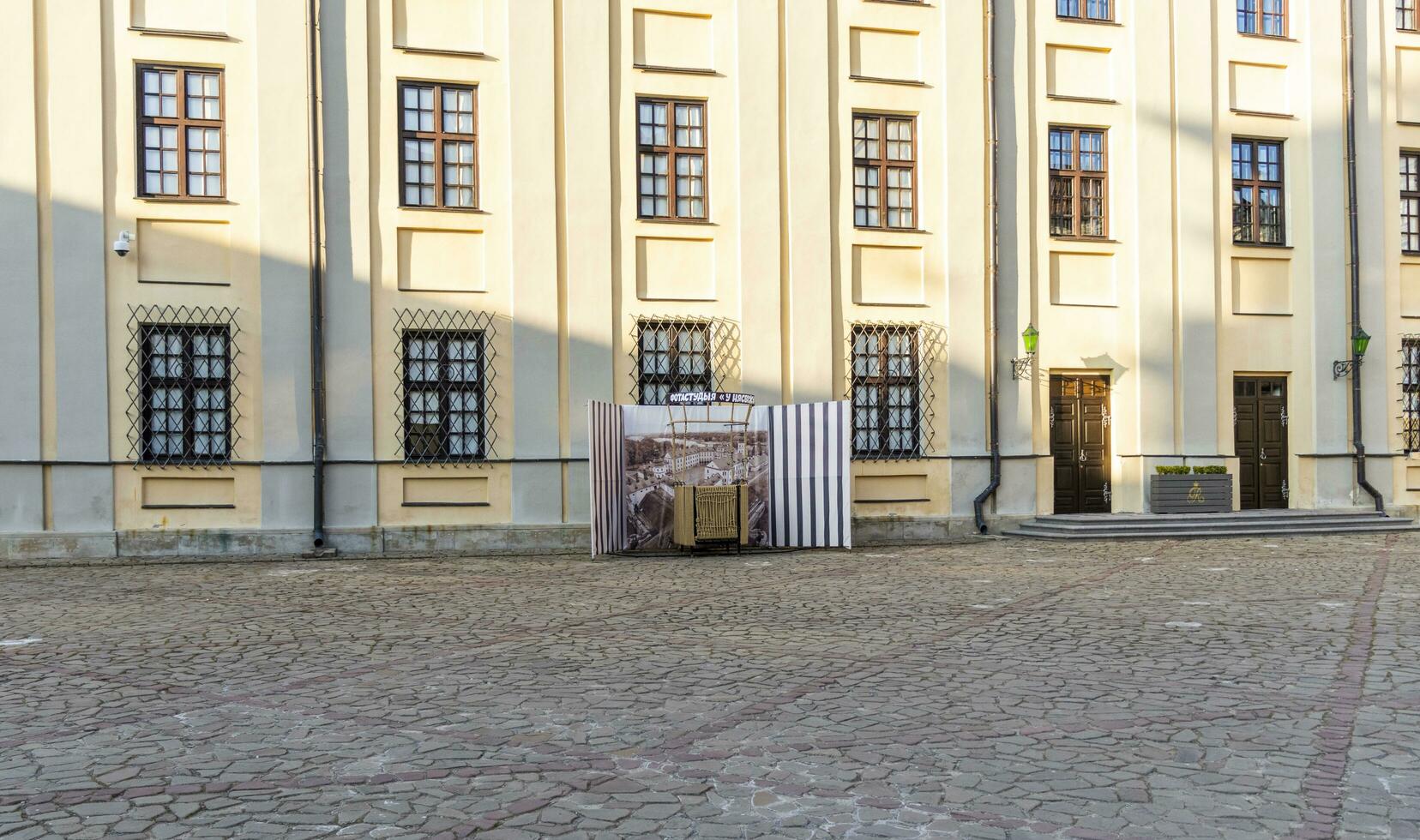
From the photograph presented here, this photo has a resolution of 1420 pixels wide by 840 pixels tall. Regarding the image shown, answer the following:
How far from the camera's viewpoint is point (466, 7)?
1794 centimetres

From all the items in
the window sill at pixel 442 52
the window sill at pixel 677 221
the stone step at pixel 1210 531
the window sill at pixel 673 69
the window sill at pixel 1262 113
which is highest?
the window sill at pixel 442 52

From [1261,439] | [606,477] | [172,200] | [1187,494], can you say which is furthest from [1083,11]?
[172,200]

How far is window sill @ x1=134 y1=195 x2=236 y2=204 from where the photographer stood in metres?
16.9

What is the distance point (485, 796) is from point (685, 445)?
1227 centimetres

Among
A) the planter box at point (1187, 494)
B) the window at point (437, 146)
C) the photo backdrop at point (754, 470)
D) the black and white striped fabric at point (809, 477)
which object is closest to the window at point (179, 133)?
the window at point (437, 146)

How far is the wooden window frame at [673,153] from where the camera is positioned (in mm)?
18531

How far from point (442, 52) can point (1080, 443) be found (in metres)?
11.5

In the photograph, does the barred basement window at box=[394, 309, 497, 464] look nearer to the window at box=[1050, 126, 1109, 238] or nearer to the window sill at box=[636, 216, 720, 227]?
the window sill at box=[636, 216, 720, 227]

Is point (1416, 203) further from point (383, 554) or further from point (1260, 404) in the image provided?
point (383, 554)

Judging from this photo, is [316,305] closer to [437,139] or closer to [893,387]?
[437,139]

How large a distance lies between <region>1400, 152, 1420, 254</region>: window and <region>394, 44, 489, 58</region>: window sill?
15.8 metres

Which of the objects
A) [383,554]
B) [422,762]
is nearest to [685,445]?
[383,554]

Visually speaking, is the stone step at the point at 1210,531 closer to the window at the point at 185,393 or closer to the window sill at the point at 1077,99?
the window sill at the point at 1077,99

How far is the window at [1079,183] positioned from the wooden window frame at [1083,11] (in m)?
1.78
